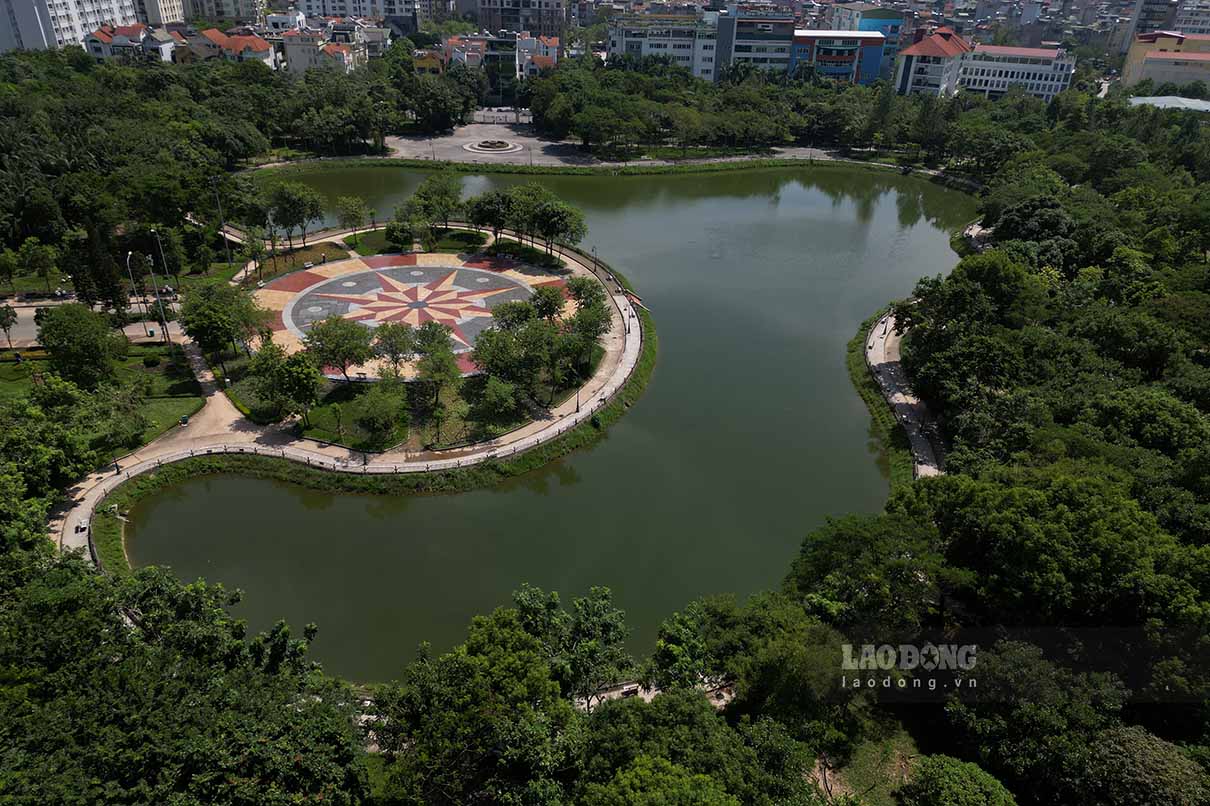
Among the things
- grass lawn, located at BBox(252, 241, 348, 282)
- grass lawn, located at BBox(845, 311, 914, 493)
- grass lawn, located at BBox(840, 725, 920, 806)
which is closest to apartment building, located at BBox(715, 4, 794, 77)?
grass lawn, located at BBox(252, 241, 348, 282)

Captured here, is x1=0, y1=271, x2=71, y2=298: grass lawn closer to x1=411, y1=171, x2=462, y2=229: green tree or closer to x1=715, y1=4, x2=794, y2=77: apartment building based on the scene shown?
x1=411, y1=171, x2=462, y2=229: green tree

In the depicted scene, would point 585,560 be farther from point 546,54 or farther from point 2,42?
point 2,42

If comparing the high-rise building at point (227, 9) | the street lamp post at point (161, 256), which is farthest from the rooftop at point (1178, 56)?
the high-rise building at point (227, 9)

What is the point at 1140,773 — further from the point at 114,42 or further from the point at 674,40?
the point at 114,42

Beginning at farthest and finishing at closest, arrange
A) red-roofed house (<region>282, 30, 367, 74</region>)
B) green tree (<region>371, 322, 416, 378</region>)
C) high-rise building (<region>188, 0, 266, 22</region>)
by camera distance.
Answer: high-rise building (<region>188, 0, 266, 22</region>), red-roofed house (<region>282, 30, 367, 74</region>), green tree (<region>371, 322, 416, 378</region>)

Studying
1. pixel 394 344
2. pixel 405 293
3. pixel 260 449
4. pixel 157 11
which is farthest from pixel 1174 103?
pixel 157 11

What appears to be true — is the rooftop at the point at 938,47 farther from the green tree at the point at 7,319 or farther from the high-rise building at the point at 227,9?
the high-rise building at the point at 227,9
